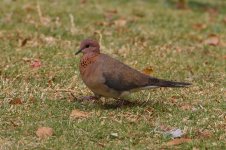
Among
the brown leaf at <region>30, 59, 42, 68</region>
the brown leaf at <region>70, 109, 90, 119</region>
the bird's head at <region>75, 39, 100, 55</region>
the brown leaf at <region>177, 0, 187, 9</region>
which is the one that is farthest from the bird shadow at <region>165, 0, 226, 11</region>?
the brown leaf at <region>70, 109, 90, 119</region>

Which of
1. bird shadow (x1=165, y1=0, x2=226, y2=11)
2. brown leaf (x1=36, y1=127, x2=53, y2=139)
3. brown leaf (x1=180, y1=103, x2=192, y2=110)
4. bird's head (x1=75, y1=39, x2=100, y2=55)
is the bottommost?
bird shadow (x1=165, y1=0, x2=226, y2=11)

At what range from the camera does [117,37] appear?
9977mm

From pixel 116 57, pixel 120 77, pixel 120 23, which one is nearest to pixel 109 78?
pixel 120 77

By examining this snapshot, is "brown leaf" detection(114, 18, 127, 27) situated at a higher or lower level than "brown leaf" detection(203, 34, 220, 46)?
higher

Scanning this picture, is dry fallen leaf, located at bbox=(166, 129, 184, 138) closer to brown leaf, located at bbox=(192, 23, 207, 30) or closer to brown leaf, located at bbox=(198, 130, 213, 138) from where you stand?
brown leaf, located at bbox=(198, 130, 213, 138)

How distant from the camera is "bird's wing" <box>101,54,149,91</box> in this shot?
633 cm

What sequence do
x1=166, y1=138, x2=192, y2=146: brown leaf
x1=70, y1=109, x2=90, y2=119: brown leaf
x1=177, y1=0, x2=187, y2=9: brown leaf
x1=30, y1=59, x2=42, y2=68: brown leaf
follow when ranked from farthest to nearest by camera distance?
1. x1=177, y1=0, x2=187, y2=9: brown leaf
2. x1=30, y1=59, x2=42, y2=68: brown leaf
3. x1=70, y1=109, x2=90, y2=119: brown leaf
4. x1=166, y1=138, x2=192, y2=146: brown leaf

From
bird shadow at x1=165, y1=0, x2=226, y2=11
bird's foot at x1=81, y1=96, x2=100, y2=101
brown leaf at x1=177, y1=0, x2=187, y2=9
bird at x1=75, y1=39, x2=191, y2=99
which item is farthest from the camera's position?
bird shadow at x1=165, y1=0, x2=226, y2=11

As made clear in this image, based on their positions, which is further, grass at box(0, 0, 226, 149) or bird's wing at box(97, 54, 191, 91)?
bird's wing at box(97, 54, 191, 91)

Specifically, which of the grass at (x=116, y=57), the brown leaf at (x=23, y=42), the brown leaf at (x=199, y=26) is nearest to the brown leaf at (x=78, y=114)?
the grass at (x=116, y=57)

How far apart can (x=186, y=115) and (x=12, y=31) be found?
13.1 ft

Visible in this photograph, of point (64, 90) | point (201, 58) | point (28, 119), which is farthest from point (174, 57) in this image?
point (28, 119)

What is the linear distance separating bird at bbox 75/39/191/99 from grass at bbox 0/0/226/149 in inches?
7.0

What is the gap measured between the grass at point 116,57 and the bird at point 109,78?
0.18 meters
